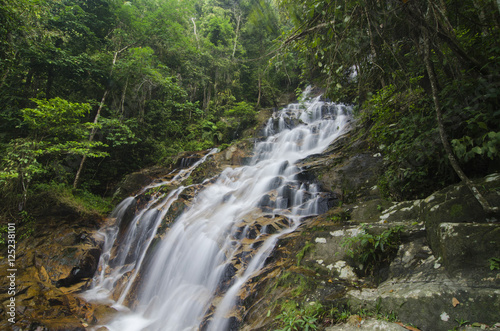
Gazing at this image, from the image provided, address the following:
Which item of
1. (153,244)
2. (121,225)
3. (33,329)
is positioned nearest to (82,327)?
(33,329)

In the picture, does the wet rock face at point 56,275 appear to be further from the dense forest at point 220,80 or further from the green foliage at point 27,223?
the dense forest at point 220,80

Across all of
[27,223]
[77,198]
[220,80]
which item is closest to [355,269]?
[27,223]

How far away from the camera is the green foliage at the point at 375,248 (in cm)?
313

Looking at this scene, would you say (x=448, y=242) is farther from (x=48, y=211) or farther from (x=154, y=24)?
(x=154, y=24)

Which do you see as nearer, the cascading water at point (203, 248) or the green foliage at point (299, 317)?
the green foliage at point (299, 317)

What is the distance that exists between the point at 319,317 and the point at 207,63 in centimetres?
1803

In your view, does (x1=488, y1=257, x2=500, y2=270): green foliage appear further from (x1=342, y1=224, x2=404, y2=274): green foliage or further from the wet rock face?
the wet rock face

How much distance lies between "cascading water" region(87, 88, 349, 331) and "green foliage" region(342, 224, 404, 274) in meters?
2.09

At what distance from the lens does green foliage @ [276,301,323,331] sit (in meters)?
2.59

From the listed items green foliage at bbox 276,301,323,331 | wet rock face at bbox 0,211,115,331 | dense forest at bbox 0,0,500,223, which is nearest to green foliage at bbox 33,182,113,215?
dense forest at bbox 0,0,500,223

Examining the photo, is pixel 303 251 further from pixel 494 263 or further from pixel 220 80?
pixel 220 80

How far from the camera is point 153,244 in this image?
282 inches

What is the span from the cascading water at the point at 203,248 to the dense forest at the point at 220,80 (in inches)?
91.8

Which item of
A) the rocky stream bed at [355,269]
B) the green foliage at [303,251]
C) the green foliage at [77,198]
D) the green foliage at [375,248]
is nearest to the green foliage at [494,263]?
the rocky stream bed at [355,269]
